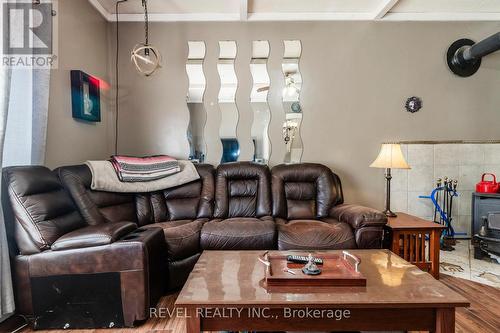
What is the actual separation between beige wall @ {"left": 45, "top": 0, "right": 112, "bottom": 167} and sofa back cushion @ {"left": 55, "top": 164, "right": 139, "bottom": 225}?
0.25m

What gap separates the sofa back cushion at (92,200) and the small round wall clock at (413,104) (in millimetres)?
3246

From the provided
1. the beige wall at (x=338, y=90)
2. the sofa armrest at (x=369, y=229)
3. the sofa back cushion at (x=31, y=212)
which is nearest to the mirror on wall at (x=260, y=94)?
the beige wall at (x=338, y=90)

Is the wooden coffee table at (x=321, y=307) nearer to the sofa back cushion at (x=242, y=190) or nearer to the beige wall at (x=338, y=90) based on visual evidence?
the sofa back cushion at (x=242, y=190)

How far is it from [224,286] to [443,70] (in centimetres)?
357

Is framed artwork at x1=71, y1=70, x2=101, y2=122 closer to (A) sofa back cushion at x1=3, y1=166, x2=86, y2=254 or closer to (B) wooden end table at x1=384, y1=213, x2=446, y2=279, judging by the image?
(A) sofa back cushion at x1=3, y1=166, x2=86, y2=254

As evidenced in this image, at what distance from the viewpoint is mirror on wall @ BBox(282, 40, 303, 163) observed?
3264 mm

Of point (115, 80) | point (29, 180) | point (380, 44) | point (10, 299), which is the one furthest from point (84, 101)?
point (380, 44)

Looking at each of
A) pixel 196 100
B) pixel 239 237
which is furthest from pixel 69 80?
pixel 239 237

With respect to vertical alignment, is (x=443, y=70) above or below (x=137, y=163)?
above

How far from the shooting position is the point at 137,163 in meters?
2.68

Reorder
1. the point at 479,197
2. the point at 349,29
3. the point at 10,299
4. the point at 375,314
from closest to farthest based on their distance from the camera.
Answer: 1. the point at 375,314
2. the point at 10,299
3. the point at 479,197
4. the point at 349,29

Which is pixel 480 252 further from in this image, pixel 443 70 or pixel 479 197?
pixel 443 70

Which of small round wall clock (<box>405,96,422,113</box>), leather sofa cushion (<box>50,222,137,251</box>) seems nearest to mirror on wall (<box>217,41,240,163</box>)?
leather sofa cushion (<box>50,222,137,251</box>)

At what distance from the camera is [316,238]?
220 centimetres
